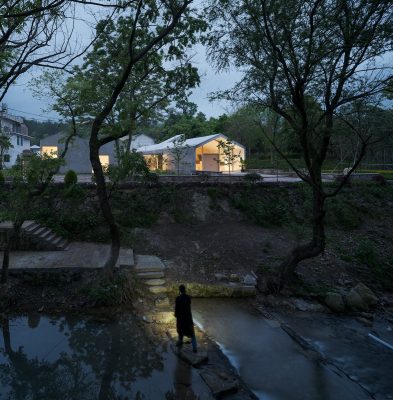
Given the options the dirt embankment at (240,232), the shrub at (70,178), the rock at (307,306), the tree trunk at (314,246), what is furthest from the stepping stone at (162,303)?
the shrub at (70,178)

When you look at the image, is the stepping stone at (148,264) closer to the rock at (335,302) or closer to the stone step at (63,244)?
the stone step at (63,244)

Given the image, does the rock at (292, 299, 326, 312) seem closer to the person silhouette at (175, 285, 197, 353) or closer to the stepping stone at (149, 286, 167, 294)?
the stepping stone at (149, 286, 167, 294)

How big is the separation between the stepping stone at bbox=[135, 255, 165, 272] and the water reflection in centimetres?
244

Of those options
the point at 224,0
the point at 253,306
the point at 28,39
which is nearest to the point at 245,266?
the point at 253,306

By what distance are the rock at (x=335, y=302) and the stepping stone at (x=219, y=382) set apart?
5.56 metres

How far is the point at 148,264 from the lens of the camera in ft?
38.8

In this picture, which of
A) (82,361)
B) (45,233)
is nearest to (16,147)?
(45,233)

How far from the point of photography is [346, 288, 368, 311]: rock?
35.7ft

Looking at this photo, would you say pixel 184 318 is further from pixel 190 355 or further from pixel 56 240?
pixel 56 240

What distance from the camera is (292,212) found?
59.1 feet

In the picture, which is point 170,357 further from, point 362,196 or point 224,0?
point 362,196

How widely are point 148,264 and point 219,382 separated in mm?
6048

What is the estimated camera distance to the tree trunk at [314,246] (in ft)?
35.4

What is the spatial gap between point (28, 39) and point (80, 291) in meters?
6.59
